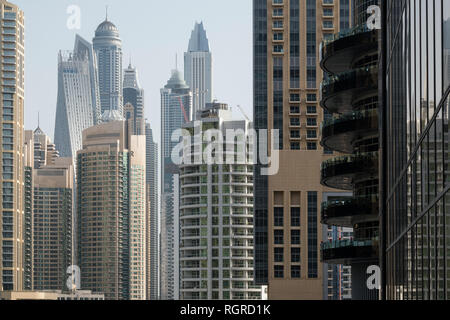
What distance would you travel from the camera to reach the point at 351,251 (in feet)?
145

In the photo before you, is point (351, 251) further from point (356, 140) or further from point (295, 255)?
point (295, 255)

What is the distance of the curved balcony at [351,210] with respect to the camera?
141ft

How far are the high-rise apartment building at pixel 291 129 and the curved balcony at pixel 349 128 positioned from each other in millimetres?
73377

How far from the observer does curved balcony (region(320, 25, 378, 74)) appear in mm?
43031

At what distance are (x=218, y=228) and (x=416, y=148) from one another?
161 meters

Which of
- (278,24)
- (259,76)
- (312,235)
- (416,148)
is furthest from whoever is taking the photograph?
(278,24)

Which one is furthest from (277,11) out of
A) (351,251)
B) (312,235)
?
(351,251)

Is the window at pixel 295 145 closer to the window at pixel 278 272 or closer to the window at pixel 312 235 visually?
the window at pixel 312 235

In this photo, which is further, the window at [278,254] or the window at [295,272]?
the window at [278,254]

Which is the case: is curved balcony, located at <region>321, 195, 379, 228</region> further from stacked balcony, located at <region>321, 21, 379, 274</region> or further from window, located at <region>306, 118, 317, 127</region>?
window, located at <region>306, 118, 317, 127</region>

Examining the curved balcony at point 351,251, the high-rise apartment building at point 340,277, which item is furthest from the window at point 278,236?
the curved balcony at point 351,251
